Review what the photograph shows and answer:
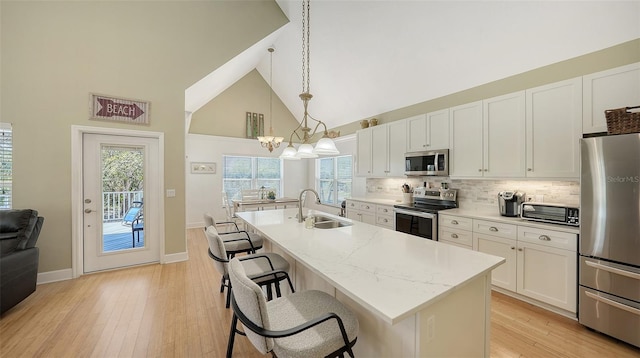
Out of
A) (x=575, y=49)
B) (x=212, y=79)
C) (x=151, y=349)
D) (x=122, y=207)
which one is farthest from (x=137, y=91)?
(x=575, y=49)

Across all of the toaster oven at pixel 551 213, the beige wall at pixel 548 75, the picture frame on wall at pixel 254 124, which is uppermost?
the picture frame on wall at pixel 254 124

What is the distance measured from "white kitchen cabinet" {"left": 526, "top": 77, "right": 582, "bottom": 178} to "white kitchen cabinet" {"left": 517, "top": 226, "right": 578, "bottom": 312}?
2.18 ft

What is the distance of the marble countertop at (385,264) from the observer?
41.8 inches

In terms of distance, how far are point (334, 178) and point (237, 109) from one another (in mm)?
3287

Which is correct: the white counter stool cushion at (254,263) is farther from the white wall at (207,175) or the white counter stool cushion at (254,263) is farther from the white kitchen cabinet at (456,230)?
the white wall at (207,175)

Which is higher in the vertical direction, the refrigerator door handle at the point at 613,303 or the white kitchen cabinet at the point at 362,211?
the white kitchen cabinet at the point at 362,211

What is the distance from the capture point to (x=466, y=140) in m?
3.32

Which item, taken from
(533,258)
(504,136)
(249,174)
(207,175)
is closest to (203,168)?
(207,175)

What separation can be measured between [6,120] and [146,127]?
1377 mm

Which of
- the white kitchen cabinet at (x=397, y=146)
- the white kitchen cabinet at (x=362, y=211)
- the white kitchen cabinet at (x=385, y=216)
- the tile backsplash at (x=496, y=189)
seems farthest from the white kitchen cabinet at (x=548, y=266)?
the white kitchen cabinet at (x=362, y=211)

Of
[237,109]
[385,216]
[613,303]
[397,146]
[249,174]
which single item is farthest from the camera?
[249,174]

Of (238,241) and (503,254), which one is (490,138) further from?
(238,241)

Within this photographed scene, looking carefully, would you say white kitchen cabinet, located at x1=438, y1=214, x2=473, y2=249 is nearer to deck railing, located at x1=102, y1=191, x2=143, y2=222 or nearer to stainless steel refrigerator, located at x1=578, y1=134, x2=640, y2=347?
stainless steel refrigerator, located at x1=578, y1=134, x2=640, y2=347

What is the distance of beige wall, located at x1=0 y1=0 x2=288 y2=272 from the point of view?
300 centimetres
